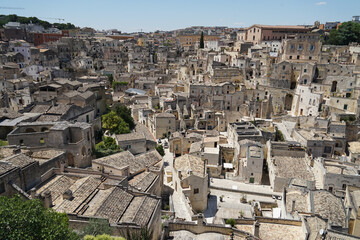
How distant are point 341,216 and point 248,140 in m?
14.3

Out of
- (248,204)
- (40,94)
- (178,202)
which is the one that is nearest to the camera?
(178,202)

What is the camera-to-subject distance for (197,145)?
3462 cm

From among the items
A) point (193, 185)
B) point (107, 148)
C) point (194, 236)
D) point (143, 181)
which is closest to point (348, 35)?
point (193, 185)

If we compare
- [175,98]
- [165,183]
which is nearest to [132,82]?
[175,98]

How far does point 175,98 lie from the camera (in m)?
47.6

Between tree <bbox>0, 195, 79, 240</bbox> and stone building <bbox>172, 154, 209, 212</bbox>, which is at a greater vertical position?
tree <bbox>0, 195, 79, 240</bbox>

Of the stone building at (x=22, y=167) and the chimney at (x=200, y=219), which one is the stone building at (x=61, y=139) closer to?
the stone building at (x=22, y=167)

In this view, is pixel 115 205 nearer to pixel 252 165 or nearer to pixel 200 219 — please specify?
pixel 200 219

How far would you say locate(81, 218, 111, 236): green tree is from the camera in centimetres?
1447

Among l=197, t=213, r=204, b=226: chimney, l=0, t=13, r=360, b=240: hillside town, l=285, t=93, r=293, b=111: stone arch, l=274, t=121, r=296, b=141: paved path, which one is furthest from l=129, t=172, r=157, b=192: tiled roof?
l=285, t=93, r=293, b=111: stone arch

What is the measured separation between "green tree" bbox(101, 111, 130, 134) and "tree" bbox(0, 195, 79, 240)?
24309 mm

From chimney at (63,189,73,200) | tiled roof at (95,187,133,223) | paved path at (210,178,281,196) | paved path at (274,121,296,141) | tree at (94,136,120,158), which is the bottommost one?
paved path at (210,178,281,196)

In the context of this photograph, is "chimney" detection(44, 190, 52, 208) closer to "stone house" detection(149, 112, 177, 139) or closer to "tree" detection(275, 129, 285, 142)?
"stone house" detection(149, 112, 177, 139)

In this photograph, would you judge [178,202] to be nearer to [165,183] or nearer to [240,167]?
[165,183]
